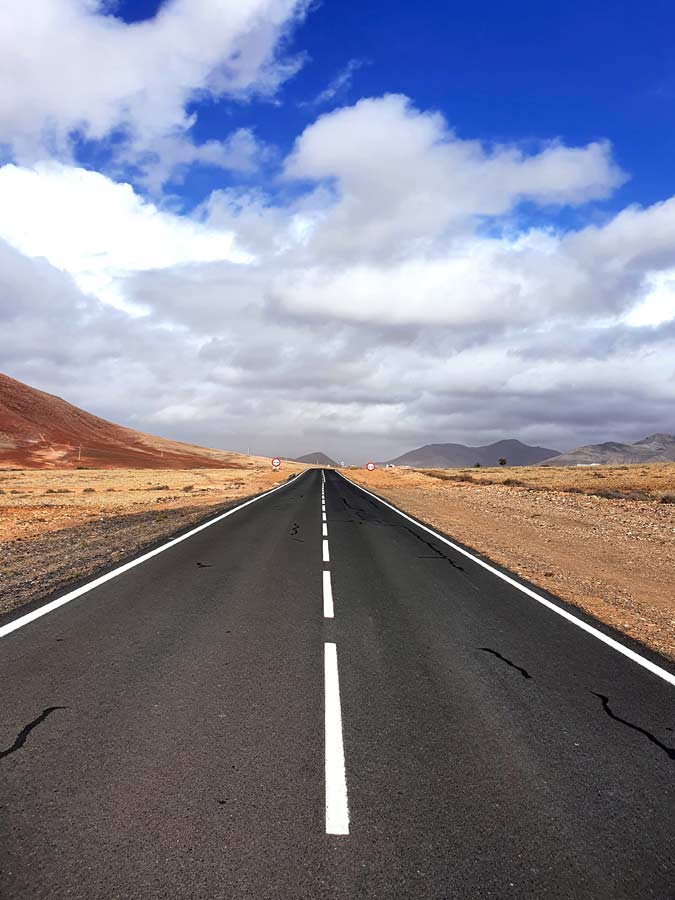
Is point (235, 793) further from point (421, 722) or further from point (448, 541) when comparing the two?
point (448, 541)

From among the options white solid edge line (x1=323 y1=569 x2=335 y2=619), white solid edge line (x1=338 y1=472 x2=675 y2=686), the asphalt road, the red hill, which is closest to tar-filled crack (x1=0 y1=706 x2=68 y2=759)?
the asphalt road

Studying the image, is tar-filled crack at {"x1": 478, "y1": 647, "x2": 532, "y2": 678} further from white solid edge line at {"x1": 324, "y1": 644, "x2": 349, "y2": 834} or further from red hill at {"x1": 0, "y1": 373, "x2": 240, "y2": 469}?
Answer: red hill at {"x1": 0, "y1": 373, "x2": 240, "y2": 469}

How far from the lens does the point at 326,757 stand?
161 inches

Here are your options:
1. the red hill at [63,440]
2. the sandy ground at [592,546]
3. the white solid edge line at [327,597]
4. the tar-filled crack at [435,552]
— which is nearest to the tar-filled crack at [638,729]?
the sandy ground at [592,546]

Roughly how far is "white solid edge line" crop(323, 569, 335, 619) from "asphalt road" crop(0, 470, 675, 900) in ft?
0.61

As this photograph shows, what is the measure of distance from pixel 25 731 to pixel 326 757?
7.67 ft

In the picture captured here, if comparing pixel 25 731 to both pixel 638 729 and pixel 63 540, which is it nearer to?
pixel 638 729

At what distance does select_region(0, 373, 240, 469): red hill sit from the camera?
10362cm

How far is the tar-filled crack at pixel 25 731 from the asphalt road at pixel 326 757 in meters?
0.02

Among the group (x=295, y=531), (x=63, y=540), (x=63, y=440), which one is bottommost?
(x=63, y=540)

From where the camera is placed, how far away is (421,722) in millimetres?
4738

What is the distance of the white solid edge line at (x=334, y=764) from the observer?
11.0 ft

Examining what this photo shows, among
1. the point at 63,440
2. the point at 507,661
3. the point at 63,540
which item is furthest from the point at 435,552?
the point at 63,440

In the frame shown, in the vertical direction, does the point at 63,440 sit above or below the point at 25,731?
above
